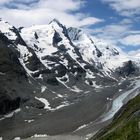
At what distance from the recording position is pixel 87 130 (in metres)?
195

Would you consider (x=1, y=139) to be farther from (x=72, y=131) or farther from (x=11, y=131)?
(x=72, y=131)

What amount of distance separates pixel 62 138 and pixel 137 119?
10922 cm

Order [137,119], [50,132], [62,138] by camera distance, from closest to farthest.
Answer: [137,119] < [62,138] < [50,132]

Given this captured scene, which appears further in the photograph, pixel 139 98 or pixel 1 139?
pixel 1 139

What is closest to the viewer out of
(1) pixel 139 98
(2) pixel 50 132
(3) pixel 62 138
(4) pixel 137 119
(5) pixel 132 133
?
(5) pixel 132 133

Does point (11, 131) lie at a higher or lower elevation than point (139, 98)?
lower

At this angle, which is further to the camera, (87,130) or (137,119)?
(87,130)

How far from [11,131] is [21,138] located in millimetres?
21587

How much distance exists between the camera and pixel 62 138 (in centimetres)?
17562

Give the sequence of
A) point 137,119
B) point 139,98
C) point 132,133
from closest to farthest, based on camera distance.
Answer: point 132,133
point 137,119
point 139,98

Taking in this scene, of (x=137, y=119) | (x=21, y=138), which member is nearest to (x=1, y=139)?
(x=21, y=138)

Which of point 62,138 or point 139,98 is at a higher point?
point 139,98

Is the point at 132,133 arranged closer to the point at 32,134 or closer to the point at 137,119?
the point at 137,119

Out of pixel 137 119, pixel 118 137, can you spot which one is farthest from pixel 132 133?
pixel 137 119
